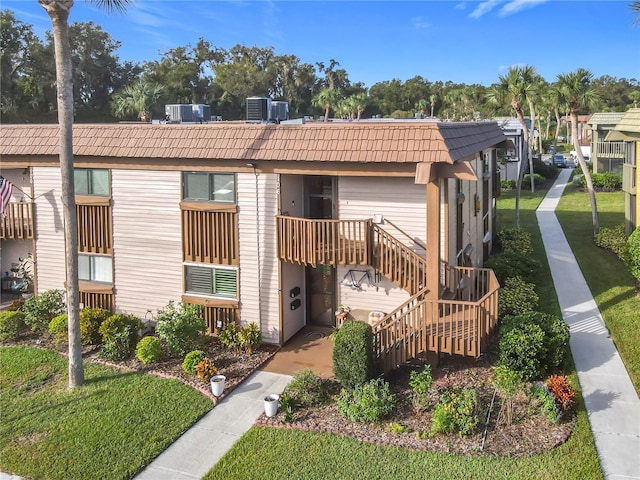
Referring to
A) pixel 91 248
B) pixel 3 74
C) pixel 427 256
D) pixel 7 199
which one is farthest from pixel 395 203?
pixel 3 74

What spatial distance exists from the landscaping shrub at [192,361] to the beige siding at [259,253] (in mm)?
2103

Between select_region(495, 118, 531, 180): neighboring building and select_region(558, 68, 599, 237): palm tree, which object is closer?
select_region(558, 68, 599, 237): palm tree

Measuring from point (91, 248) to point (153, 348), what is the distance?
435 cm

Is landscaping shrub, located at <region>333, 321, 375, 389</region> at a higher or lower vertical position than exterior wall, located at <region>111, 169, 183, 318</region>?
lower

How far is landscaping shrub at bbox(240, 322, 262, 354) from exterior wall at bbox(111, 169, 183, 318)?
2349 mm

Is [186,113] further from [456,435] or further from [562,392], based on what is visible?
[562,392]

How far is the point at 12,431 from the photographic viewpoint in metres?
10.2

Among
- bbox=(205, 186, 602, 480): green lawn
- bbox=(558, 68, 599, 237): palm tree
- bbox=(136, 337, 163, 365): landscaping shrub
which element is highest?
bbox=(558, 68, 599, 237): palm tree

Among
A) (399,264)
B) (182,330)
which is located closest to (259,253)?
(182,330)

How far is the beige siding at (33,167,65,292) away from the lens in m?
15.7

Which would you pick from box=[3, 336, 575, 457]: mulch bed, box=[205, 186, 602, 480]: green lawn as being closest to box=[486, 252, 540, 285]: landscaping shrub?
box=[3, 336, 575, 457]: mulch bed

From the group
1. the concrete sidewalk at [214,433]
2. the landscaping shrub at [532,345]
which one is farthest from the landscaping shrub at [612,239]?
the concrete sidewalk at [214,433]

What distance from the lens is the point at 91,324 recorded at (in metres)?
14.0

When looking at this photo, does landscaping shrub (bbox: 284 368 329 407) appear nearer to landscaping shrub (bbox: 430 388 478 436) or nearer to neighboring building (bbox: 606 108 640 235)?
landscaping shrub (bbox: 430 388 478 436)
